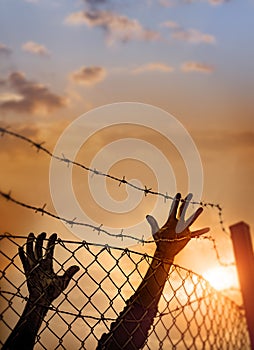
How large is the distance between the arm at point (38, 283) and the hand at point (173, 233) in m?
0.78

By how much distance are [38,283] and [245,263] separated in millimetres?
2485

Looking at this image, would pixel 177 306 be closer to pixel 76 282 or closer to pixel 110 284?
pixel 110 284

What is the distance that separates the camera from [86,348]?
2.94 meters

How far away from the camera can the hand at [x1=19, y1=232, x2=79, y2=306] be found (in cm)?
293

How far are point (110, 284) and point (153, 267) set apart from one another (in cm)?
43

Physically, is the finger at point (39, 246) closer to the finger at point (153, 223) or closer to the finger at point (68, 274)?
the finger at point (68, 274)

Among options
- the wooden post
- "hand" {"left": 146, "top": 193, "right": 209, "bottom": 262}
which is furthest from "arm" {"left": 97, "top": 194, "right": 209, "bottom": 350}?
the wooden post

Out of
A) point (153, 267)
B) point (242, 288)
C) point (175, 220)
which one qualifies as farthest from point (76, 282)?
point (242, 288)

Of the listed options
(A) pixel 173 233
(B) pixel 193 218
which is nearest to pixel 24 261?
(A) pixel 173 233

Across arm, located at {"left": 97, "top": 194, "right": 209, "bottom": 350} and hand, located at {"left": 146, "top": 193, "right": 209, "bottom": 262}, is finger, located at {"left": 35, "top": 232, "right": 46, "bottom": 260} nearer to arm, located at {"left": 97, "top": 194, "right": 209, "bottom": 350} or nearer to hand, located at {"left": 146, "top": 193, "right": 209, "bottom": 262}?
arm, located at {"left": 97, "top": 194, "right": 209, "bottom": 350}

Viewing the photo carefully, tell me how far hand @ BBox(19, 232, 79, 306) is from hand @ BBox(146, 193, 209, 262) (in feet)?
2.55

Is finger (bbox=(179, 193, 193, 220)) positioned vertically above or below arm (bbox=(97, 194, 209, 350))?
above

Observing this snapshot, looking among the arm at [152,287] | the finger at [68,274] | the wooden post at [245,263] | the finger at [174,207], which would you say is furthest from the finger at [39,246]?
the wooden post at [245,263]

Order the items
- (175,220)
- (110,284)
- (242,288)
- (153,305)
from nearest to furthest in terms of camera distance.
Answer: (110,284)
(153,305)
(175,220)
(242,288)
